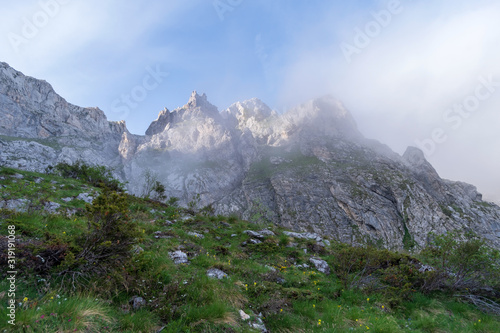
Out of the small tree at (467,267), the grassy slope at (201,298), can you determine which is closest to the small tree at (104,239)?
the grassy slope at (201,298)

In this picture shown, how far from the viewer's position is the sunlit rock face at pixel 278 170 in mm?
118062

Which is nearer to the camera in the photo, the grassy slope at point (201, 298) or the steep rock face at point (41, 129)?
the grassy slope at point (201, 298)

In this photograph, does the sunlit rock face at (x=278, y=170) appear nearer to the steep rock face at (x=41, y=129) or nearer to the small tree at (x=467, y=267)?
the steep rock face at (x=41, y=129)

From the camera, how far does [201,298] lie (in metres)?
6.21

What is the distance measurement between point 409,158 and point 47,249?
21528 cm

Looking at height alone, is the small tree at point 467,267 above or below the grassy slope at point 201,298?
above

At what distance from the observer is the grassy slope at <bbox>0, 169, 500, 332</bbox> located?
456 centimetres

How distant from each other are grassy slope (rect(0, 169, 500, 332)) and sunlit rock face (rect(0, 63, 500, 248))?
78.6m

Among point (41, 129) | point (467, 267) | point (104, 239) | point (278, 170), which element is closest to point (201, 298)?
point (104, 239)

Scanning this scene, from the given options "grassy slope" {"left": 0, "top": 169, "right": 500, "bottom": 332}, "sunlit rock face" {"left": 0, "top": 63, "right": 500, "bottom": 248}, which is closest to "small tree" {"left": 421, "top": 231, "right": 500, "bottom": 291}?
"grassy slope" {"left": 0, "top": 169, "right": 500, "bottom": 332}

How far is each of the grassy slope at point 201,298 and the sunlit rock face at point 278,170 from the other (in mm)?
78624

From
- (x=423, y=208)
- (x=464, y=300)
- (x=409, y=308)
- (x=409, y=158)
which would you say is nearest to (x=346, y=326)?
(x=409, y=308)

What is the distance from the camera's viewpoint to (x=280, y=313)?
6.64 metres

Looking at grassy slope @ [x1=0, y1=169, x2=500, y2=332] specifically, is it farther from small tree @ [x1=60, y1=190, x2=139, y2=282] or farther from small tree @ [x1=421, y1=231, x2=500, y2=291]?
small tree @ [x1=421, y1=231, x2=500, y2=291]
